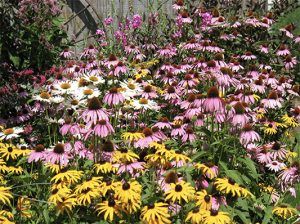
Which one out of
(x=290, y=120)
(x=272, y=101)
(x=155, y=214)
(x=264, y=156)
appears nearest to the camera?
(x=155, y=214)

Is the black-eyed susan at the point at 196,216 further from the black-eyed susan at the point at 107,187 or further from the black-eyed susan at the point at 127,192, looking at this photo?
the black-eyed susan at the point at 107,187

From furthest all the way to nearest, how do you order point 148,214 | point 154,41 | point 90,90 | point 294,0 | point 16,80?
point 294,0, point 154,41, point 16,80, point 90,90, point 148,214

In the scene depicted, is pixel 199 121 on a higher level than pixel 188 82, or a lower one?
lower

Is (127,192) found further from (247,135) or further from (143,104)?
(143,104)

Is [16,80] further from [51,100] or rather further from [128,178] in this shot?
[128,178]

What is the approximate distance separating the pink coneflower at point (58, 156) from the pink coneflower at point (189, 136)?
80 cm

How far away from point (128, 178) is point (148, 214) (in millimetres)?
459

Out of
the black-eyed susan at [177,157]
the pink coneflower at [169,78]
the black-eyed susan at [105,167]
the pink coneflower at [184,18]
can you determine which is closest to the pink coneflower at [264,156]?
the black-eyed susan at [177,157]

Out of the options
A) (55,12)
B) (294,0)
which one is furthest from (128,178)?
(294,0)

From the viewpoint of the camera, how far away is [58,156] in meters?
2.85

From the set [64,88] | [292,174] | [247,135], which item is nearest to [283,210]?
[292,174]

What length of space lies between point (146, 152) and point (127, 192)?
26.4 inches

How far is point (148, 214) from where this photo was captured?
91.4 inches

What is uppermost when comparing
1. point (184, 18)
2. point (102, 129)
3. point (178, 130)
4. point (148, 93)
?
point (184, 18)
